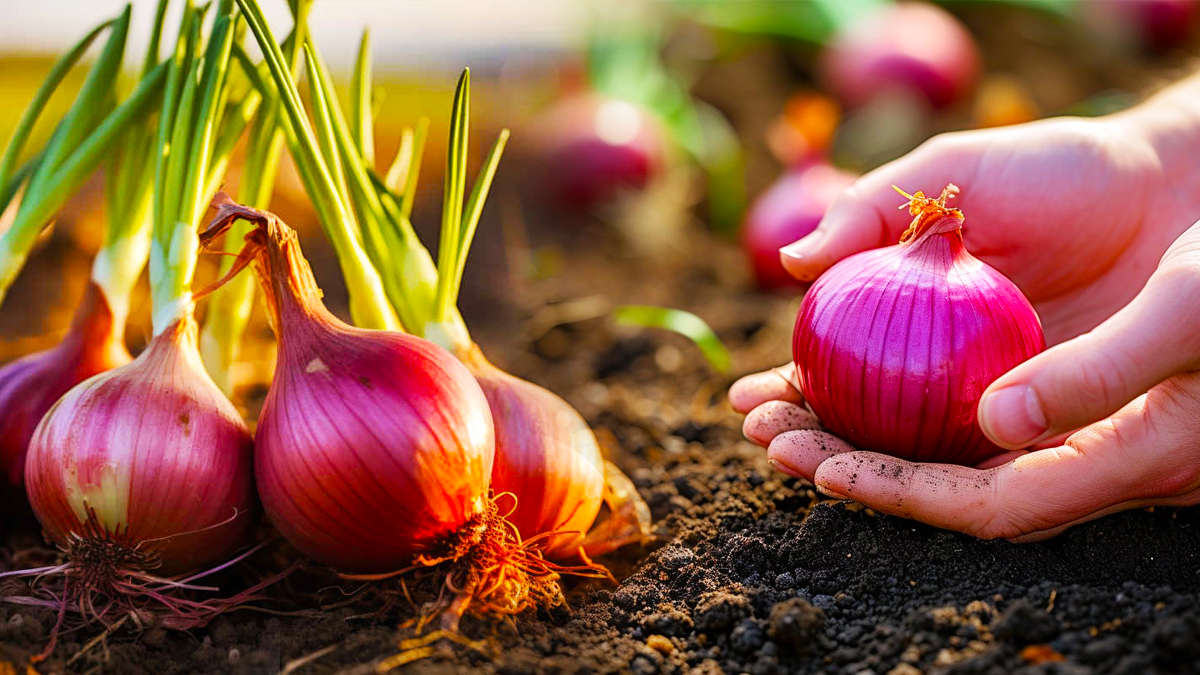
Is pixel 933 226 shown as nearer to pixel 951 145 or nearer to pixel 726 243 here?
pixel 951 145

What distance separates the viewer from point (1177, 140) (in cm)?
154

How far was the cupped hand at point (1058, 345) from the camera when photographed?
93cm

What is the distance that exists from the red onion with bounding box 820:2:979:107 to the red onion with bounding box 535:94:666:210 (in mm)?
723

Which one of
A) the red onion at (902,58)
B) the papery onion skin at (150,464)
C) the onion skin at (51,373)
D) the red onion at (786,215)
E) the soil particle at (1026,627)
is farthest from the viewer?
the red onion at (902,58)

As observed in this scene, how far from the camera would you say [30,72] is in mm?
3035

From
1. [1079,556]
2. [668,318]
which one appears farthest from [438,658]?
[668,318]

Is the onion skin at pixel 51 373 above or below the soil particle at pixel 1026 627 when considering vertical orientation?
below

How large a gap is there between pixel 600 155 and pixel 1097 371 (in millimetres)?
2099

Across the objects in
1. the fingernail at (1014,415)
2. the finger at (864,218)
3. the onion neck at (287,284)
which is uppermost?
the finger at (864,218)

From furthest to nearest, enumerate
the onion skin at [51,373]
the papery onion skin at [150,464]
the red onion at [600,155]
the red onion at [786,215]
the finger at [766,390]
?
the red onion at [600,155] → the red onion at [786,215] → the finger at [766,390] → the onion skin at [51,373] → the papery onion skin at [150,464]

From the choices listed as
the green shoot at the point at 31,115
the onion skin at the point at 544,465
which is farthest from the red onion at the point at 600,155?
the onion skin at the point at 544,465

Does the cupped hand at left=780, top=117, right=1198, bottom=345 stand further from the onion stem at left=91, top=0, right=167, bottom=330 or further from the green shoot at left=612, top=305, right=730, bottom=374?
the onion stem at left=91, top=0, right=167, bottom=330

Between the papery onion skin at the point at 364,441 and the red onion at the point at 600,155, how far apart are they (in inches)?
74.4

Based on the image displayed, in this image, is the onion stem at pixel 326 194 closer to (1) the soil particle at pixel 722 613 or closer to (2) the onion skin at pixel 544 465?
(2) the onion skin at pixel 544 465
